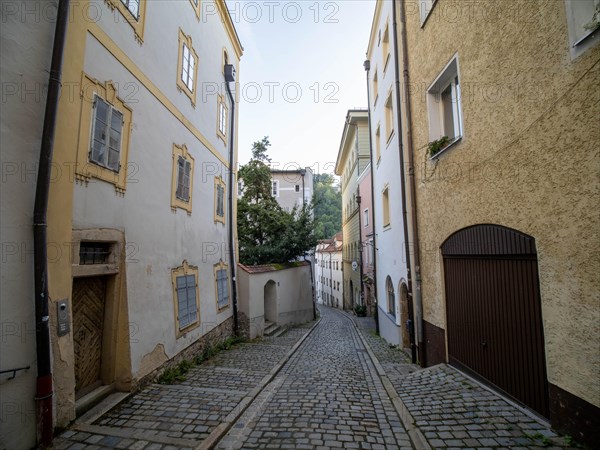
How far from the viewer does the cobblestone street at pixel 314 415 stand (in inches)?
162

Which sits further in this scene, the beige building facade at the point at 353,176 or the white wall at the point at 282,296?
the beige building facade at the point at 353,176

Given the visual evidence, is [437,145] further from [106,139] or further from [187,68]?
[187,68]

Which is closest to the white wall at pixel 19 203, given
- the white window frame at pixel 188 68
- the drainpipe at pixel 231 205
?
the white window frame at pixel 188 68

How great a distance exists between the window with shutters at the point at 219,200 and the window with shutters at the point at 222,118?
1.69 meters

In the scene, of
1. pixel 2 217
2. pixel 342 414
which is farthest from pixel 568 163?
pixel 2 217

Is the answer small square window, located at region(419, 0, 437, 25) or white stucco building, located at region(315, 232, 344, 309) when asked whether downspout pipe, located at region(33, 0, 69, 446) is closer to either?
small square window, located at region(419, 0, 437, 25)

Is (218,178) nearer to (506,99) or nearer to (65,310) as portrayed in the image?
(65,310)

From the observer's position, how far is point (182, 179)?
27.9ft

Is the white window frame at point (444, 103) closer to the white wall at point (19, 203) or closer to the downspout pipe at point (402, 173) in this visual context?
the downspout pipe at point (402, 173)

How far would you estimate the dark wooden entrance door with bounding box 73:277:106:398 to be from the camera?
488 cm

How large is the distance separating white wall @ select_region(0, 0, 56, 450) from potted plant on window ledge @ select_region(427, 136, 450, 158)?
22.7ft

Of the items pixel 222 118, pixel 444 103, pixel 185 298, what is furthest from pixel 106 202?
pixel 222 118

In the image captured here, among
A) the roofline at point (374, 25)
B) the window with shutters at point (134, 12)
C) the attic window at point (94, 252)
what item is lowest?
the attic window at point (94, 252)

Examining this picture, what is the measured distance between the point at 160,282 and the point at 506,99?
6906 mm
